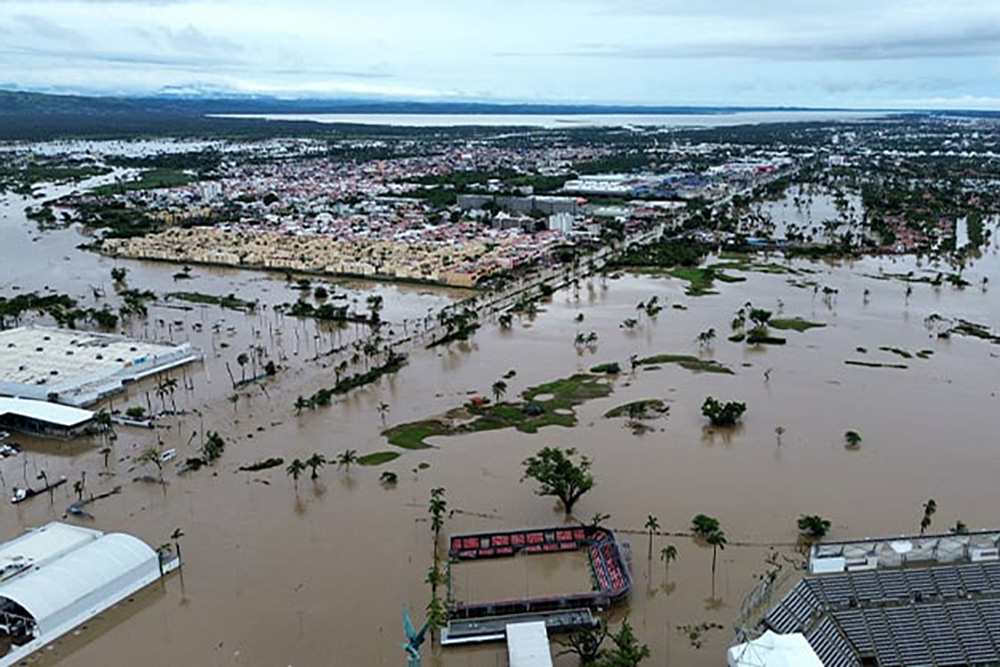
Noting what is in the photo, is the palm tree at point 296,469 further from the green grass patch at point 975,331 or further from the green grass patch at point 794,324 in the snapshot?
the green grass patch at point 975,331


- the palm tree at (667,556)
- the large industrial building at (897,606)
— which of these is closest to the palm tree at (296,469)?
the palm tree at (667,556)

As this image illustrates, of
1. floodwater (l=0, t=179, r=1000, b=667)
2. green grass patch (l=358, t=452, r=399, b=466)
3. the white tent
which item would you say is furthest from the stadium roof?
green grass patch (l=358, t=452, r=399, b=466)

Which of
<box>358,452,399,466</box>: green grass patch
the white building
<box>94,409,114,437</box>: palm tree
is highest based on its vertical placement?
the white building

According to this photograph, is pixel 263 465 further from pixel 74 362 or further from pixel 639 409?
pixel 639 409

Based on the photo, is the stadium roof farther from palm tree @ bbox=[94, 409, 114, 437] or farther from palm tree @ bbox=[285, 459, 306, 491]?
palm tree @ bbox=[94, 409, 114, 437]

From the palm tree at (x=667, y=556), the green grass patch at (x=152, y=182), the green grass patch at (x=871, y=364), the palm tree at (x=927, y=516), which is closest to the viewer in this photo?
the palm tree at (x=667, y=556)

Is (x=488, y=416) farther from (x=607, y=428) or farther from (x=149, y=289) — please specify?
(x=149, y=289)
